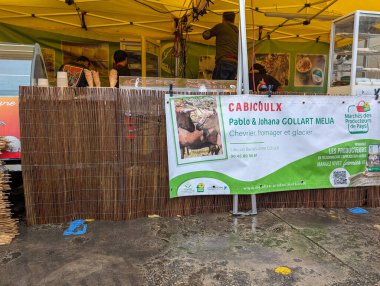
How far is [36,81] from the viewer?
4719 millimetres

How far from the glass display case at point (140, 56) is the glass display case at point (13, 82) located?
151 inches

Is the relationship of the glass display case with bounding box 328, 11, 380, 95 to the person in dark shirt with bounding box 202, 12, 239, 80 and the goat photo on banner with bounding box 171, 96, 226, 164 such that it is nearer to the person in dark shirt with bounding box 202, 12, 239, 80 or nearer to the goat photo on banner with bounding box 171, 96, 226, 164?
the person in dark shirt with bounding box 202, 12, 239, 80

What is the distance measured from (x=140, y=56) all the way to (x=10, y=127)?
5.47 m

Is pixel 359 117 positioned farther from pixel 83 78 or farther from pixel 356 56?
pixel 83 78

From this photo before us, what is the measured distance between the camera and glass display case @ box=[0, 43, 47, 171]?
4.02 meters

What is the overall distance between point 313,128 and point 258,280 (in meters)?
2.24

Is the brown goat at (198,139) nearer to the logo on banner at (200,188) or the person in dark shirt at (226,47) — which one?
the logo on banner at (200,188)

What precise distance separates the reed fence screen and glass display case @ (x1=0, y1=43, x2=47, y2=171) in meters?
0.34

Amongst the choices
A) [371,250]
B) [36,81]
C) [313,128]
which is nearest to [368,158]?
[313,128]

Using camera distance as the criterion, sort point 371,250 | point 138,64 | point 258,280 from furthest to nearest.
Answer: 1. point 138,64
2. point 371,250
3. point 258,280

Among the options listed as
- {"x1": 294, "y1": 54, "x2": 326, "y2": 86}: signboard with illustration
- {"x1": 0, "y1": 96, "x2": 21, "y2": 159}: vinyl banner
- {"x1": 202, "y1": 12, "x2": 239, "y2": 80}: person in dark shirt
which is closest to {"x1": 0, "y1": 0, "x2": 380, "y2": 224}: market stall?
{"x1": 0, "y1": 96, "x2": 21, "y2": 159}: vinyl banner

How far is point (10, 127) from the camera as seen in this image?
4039 mm

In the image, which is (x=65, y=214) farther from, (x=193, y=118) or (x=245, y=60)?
(x=245, y=60)

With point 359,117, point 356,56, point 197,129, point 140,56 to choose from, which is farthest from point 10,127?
point 140,56
